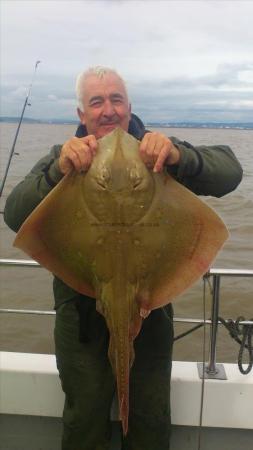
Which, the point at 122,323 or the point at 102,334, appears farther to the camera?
the point at 102,334

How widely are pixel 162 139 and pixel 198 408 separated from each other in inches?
69.9

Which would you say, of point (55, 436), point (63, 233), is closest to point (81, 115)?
point (63, 233)

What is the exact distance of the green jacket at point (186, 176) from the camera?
2.08m

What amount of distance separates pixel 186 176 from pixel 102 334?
921mm

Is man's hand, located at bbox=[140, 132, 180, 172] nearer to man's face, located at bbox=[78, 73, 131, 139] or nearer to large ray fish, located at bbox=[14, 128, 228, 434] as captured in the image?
large ray fish, located at bbox=[14, 128, 228, 434]

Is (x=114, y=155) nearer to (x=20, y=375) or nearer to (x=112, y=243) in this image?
(x=112, y=243)

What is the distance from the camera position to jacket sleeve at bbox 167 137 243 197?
6.83 feet

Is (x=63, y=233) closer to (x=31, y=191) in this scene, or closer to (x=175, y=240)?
(x=31, y=191)

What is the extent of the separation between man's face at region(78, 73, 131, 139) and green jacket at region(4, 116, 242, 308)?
146 millimetres

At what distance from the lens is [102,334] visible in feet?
8.04

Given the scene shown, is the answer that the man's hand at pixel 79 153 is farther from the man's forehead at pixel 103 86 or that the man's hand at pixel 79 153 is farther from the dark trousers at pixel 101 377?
the dark trousers at pixel 101 377

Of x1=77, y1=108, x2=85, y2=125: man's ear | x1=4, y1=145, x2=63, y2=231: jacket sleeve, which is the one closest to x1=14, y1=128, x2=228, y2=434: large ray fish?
x1=4, y1=145, x2=63, y2=231: jacket sleeve

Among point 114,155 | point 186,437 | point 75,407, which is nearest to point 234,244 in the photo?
point 186,437

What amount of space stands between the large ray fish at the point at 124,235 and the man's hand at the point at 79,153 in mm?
28
